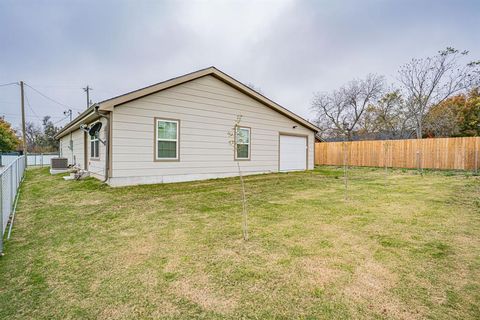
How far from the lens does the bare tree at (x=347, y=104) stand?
2675 cm

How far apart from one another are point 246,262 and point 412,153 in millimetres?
16306

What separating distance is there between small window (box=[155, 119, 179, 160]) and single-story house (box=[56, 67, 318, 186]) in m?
0.03

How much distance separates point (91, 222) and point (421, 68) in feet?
87.5

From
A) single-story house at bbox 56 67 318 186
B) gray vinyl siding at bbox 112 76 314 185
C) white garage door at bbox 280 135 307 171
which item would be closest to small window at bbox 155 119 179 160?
single-story house at bbox 56 67 318 186

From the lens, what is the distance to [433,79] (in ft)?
68.9

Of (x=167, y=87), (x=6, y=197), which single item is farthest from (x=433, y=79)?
(x=6, y=197)

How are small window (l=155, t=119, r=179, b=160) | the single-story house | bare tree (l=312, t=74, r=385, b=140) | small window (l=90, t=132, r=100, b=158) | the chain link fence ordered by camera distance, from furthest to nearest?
bare tree (l=312, t=74, r=385, b=140) < small window (l=90, t=132, r=100, b=158) < small window (l=155, t=119, r=179, b=160) < the single-story house < the chain link fence

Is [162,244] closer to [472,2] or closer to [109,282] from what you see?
[109,282]

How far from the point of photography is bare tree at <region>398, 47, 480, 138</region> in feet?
63.0

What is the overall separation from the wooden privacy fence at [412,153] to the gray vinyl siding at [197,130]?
4.40 metres

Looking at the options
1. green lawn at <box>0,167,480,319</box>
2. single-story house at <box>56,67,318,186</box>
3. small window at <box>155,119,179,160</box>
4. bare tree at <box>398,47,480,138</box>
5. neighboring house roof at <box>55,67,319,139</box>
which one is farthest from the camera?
bare tree at <box>398,47,480,138</box>

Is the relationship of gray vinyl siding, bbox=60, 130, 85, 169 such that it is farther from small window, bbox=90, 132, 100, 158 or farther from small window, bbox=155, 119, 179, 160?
small window, bbox=155, 119, 179, 160

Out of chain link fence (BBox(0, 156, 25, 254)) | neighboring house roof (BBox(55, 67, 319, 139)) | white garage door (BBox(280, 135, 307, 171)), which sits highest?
neighboring house roof (BBox(55, 67, 319, 139))

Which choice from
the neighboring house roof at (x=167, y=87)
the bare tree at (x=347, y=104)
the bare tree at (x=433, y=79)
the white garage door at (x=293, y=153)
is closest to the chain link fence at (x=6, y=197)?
the neighboring house roof at (x=167, y=87)
